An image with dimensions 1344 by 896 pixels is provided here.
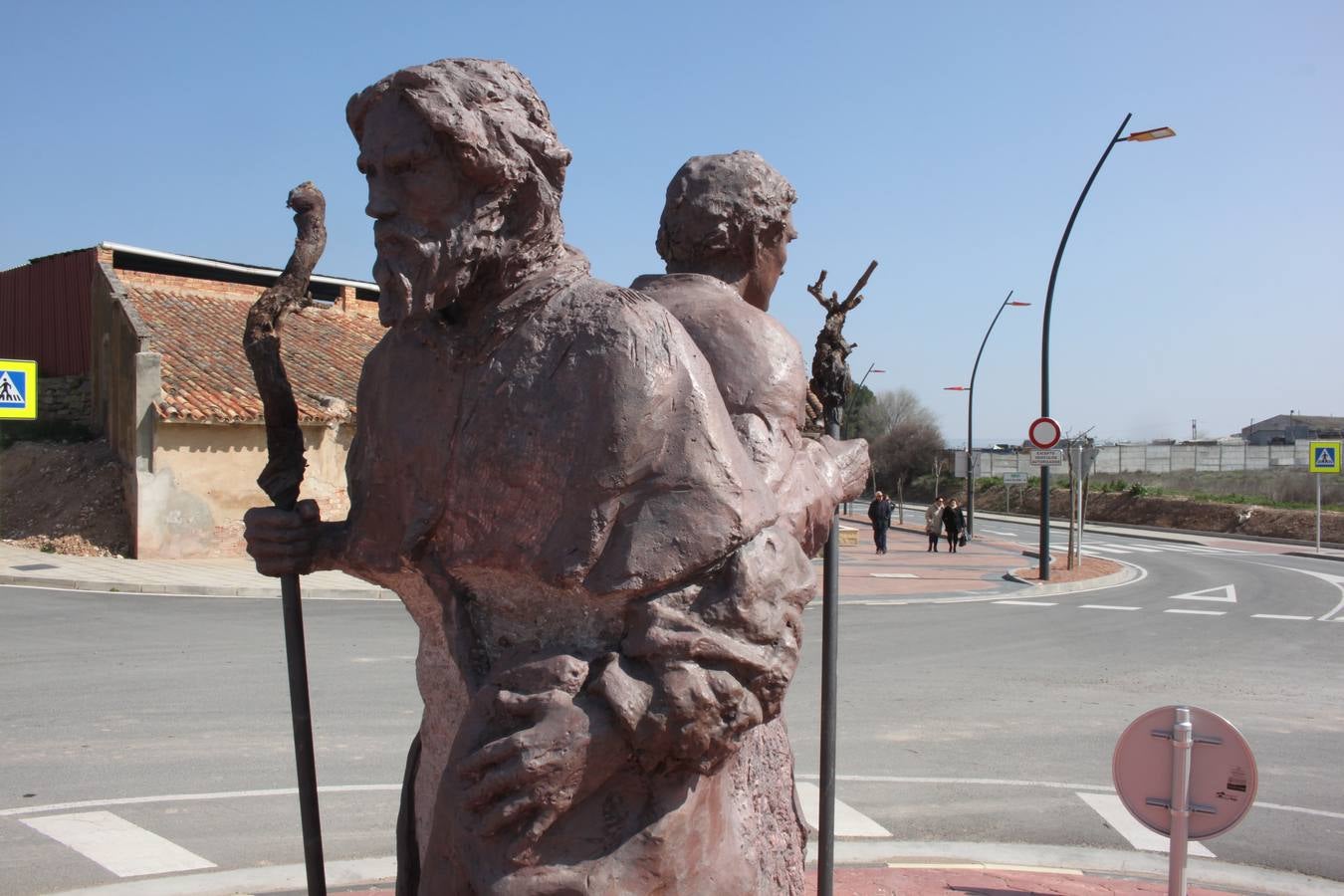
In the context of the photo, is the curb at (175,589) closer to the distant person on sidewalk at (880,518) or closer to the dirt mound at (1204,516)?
the distant person on sidewalk at (880,518)

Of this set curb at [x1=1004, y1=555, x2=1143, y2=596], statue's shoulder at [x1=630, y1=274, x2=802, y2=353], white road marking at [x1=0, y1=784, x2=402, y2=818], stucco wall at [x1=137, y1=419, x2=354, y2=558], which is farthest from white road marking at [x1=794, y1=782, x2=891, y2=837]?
stucco wall at [x1=137, y1=419, x2=354, y2=558]

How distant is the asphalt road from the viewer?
5.94 meters

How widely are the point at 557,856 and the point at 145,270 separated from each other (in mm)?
26334

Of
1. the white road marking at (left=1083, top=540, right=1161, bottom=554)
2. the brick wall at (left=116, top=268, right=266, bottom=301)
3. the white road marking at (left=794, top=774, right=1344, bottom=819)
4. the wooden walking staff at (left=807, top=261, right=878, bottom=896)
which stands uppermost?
the brick wall at (left=116, top=268, right=266, bottom=301)

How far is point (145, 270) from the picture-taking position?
2523cm

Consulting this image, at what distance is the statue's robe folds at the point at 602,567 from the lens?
5.75 feet

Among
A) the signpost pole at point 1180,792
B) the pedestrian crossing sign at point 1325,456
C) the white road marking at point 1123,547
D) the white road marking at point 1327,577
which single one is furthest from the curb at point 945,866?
the white road marking at point 1123,547

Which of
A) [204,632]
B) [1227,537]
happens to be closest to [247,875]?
[204,632]

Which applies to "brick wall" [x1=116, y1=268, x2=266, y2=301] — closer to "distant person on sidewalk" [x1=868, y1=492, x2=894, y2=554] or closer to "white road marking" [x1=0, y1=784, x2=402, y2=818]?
"distant person on sidewalk" [x1=868, y1=492, x2=894, y2=554]

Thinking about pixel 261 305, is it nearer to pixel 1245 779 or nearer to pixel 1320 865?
pixel 1245 779

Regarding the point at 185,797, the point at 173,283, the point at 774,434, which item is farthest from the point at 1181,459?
the point at 774,434

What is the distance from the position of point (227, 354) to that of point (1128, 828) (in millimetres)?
18621

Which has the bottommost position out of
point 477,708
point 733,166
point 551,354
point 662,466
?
point 477,708

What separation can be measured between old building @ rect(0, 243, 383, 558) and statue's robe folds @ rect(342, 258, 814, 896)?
14.5 meters
